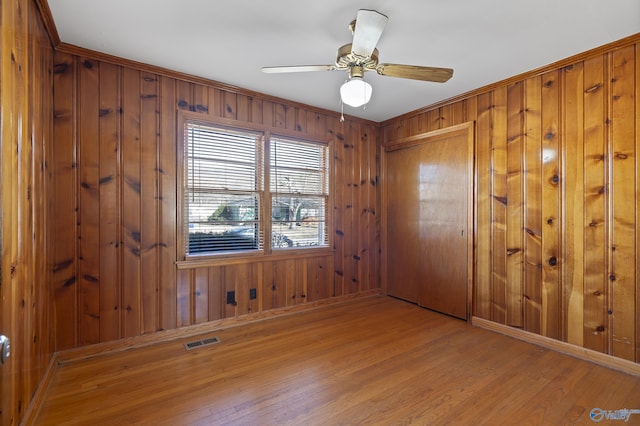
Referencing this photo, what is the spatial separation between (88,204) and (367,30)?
2602 millimetres

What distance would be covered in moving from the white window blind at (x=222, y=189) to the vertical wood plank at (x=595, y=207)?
3094mm

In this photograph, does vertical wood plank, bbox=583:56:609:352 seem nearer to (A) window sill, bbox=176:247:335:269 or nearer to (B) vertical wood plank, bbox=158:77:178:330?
(A) window sill, bbox=176:247:335:269

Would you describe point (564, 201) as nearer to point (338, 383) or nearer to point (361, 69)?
point (361, 69)

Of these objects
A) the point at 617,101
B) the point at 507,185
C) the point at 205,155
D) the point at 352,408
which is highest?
the point at 617,101

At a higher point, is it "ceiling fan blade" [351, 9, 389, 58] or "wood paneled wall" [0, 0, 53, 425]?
"ceiling fan blade" [351, 9, 389, 58]

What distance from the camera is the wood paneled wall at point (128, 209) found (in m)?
2.49

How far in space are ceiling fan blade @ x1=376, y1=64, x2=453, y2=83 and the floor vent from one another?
274 centimetres

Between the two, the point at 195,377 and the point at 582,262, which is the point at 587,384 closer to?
the point at 582,262

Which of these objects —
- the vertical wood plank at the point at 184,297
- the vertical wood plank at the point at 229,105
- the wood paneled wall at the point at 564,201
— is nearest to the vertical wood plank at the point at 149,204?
the vertical wood plank at the point at 184,297

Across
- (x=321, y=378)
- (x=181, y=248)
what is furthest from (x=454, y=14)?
(x=181, y=248)

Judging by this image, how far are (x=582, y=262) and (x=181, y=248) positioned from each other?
364 centimetres

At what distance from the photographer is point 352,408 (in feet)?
6.19

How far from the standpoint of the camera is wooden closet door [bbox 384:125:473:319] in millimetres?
3479

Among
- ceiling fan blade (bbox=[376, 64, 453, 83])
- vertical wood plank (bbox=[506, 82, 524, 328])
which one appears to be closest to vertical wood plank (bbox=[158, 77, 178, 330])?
ceiling fan blade (bbox=[376, 64, 453, 83])
